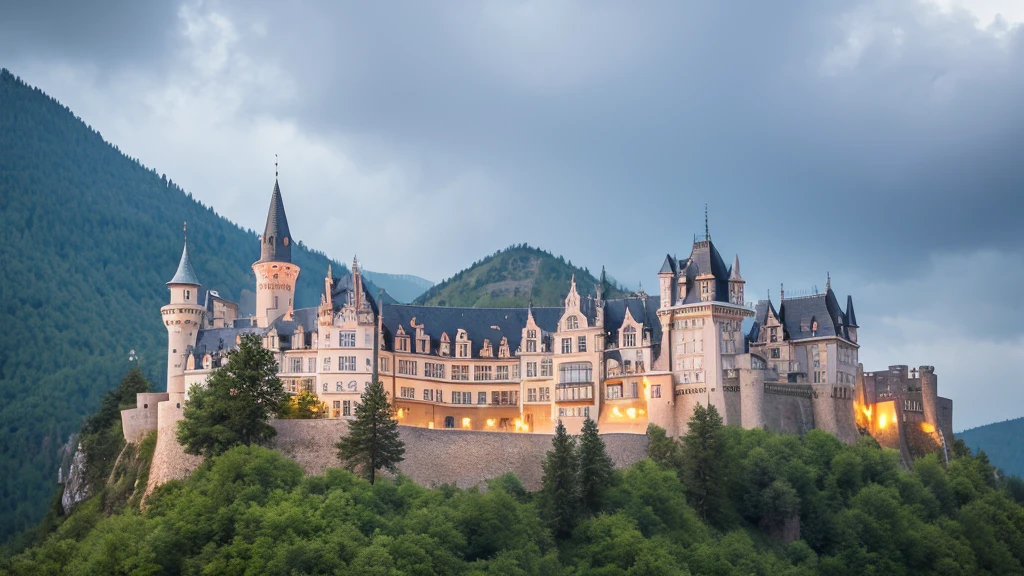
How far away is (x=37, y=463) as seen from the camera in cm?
15900

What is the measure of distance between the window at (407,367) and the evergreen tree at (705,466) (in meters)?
22.7

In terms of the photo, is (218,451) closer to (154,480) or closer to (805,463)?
(154,480)

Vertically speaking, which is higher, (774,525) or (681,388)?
(681,388)

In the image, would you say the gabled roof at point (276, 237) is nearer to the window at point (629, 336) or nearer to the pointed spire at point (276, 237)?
the pointed spire at point (276, 237)

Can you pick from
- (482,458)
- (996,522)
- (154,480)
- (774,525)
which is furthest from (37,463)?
(996,522)

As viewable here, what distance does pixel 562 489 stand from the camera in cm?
8956

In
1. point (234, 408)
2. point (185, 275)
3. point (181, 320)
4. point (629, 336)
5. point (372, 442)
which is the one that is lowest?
point (372, 442)

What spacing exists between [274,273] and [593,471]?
3563 cm

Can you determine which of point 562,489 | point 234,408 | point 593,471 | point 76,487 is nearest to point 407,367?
point 234,408

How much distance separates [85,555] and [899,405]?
65405 millimetres

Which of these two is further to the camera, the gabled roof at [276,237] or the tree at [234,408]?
the gabled roof at [276,237]

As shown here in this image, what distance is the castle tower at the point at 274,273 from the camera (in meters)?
111

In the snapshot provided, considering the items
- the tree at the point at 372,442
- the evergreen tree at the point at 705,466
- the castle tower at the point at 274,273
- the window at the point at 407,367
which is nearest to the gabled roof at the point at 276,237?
the castle tower at the point at 274,273

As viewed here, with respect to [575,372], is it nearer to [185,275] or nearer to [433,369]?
[433,369]
